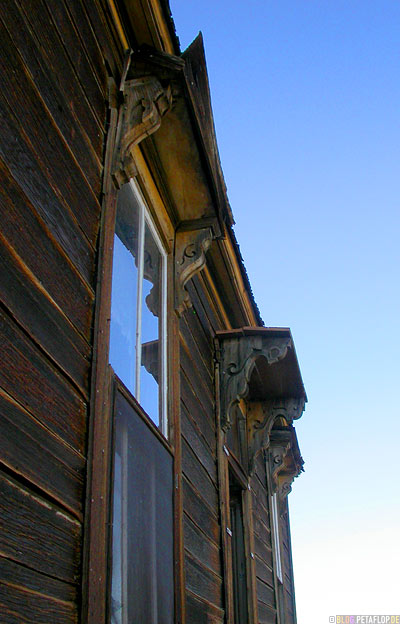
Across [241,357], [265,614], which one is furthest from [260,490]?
[241,357]

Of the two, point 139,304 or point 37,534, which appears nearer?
point 37,534

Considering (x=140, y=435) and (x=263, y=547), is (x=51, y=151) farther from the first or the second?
(x=263, y=547)

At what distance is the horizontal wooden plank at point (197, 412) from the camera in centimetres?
454

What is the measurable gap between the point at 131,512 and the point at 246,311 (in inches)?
159

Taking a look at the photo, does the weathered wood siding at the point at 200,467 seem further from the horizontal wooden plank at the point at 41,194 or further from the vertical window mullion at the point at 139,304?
the horizontal wooden plank at the point at 41,194

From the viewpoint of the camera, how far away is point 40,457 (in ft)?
6.67

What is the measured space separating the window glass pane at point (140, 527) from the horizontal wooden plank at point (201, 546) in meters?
0.68

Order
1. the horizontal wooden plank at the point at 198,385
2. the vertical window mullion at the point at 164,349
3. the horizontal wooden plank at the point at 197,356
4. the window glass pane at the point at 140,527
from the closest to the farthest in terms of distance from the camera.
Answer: the window glass pane at the point at 140,527 < the vertical window mullion at the point at 164,349 < the horizontal wooden plank at the point at 198,385 < the horizontal wooden plank at the point at 197,356

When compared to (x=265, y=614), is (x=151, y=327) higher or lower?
higher

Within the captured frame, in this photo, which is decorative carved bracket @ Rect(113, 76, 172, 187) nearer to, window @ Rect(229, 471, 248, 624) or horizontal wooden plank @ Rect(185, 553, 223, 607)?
horizontal wooden plank @ Rect(185, 553, 223, 607)

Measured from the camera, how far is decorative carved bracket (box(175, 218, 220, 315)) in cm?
429

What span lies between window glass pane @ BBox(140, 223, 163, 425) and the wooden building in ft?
0.06

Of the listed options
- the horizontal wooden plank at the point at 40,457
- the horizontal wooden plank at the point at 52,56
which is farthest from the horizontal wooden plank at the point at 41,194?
the horizontal wooden plank at the point at 40,457

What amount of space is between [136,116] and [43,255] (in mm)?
1305
